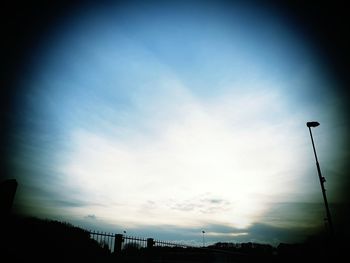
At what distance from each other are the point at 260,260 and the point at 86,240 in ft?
61.3

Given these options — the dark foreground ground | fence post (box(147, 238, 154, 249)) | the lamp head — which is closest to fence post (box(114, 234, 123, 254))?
the dark foreground ground

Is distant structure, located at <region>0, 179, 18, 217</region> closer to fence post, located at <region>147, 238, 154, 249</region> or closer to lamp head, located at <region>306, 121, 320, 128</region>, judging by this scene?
fence post, located at <region>147, 238, 154, 249</region>

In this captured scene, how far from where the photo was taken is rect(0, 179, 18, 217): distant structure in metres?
9.09

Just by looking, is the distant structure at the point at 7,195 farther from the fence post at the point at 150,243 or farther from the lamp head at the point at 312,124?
the lamp head at the point at 312,124

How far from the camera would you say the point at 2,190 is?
30.5ft

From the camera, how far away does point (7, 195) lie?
30.8ft

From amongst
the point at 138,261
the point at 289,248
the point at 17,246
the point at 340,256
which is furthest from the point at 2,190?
the point at 289,248

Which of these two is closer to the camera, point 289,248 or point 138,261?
point 138,261

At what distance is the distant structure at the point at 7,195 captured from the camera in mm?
9094

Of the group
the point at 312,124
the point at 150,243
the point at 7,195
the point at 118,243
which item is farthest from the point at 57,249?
the point at 312,124

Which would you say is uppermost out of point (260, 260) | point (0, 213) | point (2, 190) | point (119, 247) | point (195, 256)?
point (2, 190)

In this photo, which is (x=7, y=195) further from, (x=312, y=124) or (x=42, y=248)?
(x=312, y=124)

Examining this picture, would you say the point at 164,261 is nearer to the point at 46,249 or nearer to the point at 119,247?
the point at 119,247

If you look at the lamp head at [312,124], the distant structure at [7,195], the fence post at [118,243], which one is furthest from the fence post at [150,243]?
the lamp head at [312,124]
